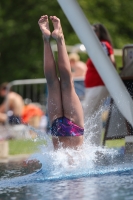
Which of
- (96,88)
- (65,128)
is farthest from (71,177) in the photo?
(96,88)

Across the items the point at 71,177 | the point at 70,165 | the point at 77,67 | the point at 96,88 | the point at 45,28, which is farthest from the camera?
the point at 77,67

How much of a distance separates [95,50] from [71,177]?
1725 millimetres

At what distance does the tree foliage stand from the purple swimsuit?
20.5 meters

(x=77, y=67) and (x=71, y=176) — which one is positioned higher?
(x=77, y=67)

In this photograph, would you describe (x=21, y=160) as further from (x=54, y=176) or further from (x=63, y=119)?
(x=54, y=176)

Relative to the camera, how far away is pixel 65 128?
7387 mm

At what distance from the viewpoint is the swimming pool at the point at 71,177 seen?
555cm

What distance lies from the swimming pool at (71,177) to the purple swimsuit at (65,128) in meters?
0.19

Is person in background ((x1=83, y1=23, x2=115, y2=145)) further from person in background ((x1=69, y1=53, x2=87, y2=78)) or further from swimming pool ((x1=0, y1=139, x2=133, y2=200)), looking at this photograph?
person in background ((x1=69, y1=53, x2=87, y2=78))

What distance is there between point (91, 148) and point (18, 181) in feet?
4.71

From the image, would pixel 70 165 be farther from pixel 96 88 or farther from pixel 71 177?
pixel 96 88

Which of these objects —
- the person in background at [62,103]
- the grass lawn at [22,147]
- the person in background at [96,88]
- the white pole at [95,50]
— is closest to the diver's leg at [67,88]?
the person in background at [62,103]

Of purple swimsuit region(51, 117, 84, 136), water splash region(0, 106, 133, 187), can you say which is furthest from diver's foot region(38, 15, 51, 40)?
water splash region(0, 106, 133, 187)

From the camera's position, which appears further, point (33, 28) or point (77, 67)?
point (33, 28)
